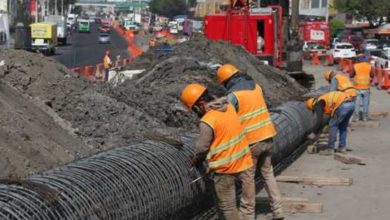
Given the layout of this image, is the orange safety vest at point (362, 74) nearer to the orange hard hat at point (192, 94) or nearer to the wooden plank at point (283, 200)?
the wooden plank at point (283, 200)

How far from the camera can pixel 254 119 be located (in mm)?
8805

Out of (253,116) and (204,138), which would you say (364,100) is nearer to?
(253,116)

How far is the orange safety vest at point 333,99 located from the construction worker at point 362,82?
16.2ft

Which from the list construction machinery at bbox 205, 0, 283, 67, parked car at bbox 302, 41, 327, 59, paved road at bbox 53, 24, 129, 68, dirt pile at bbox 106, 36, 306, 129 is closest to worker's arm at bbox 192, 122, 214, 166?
dirt pile at bbox 106, 36, 306, 129

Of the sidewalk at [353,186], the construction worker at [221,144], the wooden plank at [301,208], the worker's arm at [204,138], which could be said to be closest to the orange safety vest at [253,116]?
the construction worker at [221,144]

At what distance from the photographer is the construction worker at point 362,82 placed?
18.8 m

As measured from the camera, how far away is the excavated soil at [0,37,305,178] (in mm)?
11906

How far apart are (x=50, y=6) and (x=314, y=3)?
59335 millimetres

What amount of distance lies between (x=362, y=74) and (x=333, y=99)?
17.6 feet

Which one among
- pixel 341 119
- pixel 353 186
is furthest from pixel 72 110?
pixel 353 186

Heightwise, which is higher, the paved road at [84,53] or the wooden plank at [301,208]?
the wooden plank at [301,208]

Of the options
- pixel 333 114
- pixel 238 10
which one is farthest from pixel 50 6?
pixel 333 114

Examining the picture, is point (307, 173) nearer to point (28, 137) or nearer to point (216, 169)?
point (28, 137)

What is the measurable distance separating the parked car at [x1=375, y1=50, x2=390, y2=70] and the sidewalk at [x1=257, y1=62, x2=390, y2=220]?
23282mm
